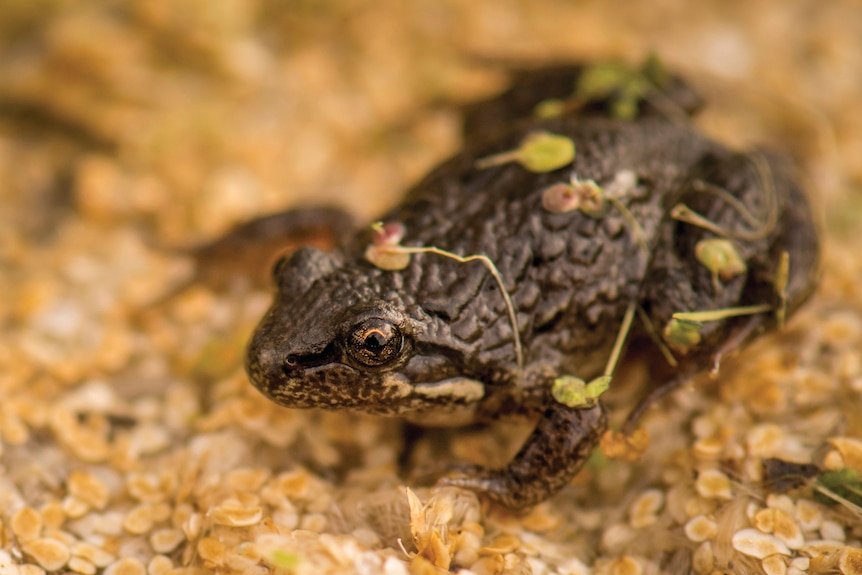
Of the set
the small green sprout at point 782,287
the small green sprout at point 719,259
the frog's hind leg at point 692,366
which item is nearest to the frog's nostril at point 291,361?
the frog's hind leg at point 692,366

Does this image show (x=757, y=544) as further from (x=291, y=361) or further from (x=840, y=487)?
(x=291, y=361)

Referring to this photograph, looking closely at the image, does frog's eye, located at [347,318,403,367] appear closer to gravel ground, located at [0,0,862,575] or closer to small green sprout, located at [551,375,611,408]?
gravel ground, located at [0,0,862,575]

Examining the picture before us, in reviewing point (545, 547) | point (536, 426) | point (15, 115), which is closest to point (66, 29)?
point (15, 115)

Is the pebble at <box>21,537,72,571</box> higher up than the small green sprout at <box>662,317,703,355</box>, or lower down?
lower down

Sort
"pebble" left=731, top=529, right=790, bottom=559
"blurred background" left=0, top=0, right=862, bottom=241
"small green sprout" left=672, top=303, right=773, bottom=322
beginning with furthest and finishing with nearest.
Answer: "blurred background" left=0, top=0, right=862, bottom=241
"small green sprout" left=672, top=303, right=773, bottom=322
"pebble" left=731, top=529, right=790, bottom=559

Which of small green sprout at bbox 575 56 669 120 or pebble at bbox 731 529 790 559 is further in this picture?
small green sprout at bbox 575 56 669 120

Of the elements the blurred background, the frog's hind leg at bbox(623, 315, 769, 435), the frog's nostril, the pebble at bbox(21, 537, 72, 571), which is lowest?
the pebble at bbox(21, 537, 72, 571)

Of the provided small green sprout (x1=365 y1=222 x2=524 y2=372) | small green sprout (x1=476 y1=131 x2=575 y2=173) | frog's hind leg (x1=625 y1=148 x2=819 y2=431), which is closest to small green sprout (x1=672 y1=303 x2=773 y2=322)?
frog's hind leg (x1=625 y1=148 x2=819 y2=431)
